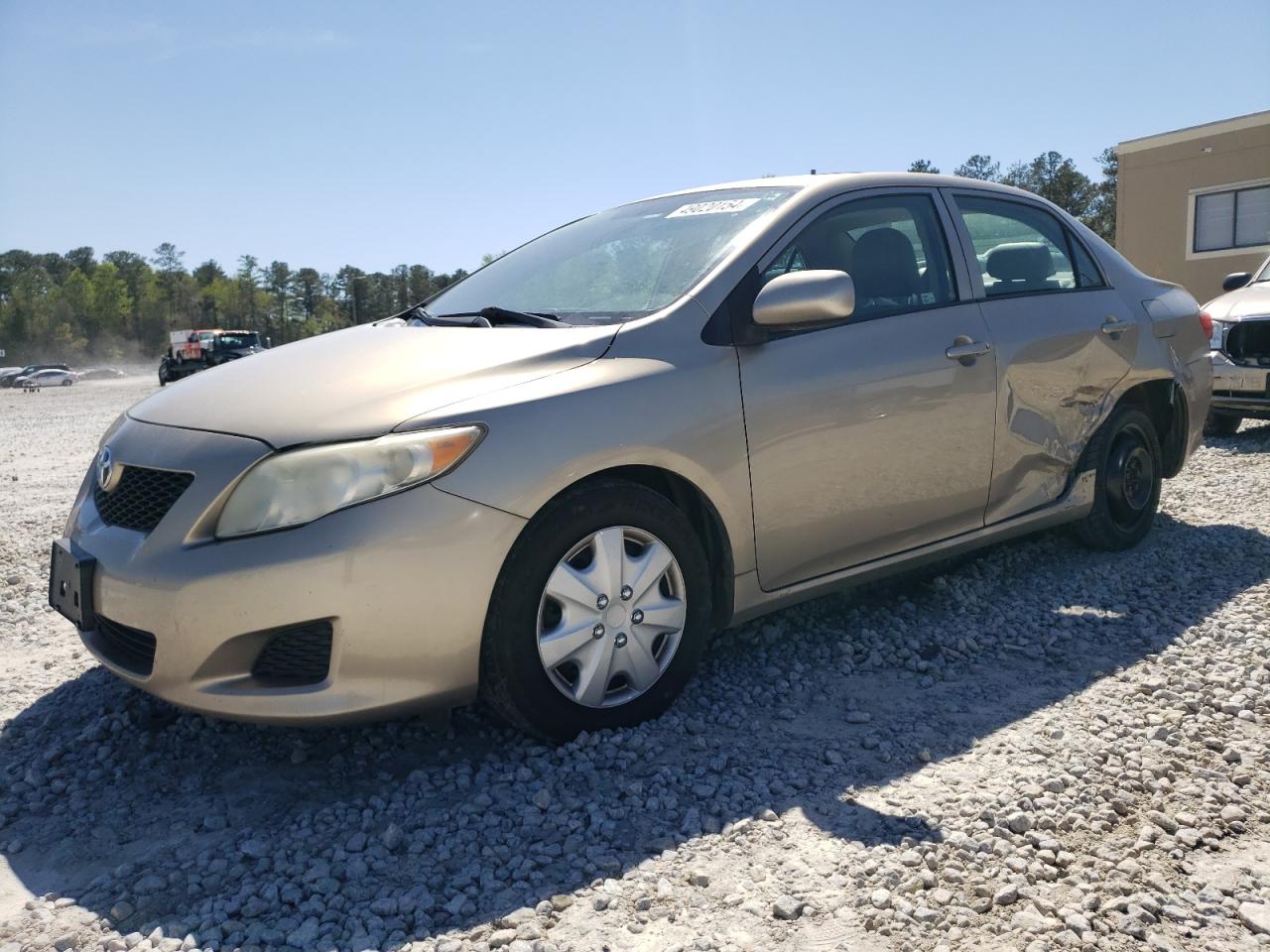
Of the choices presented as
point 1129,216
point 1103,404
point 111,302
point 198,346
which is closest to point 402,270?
point 111,302

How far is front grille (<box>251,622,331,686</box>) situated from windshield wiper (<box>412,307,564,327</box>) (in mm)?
1277

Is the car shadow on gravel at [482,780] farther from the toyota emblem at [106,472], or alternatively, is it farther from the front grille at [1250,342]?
the front grille at [1250,342]

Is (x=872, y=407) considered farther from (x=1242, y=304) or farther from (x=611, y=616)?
(x=1242, y=304)

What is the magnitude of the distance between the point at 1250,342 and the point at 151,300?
11829 centimetres

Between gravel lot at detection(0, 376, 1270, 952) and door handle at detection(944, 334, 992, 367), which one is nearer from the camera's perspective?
gravel lot at detection(0, 376, 1270, 952)

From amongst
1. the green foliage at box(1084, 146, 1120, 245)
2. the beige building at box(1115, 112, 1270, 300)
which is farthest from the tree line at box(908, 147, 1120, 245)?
the beige building at box(1115, 112, 1270, 300)

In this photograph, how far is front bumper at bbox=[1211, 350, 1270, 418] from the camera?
794cm

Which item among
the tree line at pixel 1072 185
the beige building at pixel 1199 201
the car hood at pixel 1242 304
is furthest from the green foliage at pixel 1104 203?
the car hood at pixel 1242 304

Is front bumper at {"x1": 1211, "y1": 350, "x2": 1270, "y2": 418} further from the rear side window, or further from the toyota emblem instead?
the toyota emblem

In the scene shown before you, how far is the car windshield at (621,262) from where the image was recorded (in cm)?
347

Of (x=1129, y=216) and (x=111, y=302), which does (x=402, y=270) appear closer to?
(x=111, y=302)

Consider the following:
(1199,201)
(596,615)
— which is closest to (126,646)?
(596,615)

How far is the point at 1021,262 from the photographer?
443 cm

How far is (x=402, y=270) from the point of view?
119 m
